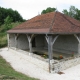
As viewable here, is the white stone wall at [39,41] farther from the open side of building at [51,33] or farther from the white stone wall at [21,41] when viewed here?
the white stone wall at [21,41]

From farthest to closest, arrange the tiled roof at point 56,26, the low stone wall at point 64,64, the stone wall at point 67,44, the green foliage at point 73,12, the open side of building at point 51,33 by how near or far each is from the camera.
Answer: the green foliage at point 73,12 < the stone wall at point 67,44 < the tiled roof at point 56,26 < the open side of building at point 51,33 < the low stone wall at point 64,64

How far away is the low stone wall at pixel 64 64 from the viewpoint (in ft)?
27.9

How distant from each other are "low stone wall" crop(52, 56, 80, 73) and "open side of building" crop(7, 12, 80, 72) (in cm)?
58

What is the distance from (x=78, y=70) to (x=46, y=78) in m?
2.67

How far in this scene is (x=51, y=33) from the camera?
8.23 meters

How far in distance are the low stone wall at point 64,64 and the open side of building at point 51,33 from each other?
577 mm

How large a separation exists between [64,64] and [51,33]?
8.46ft

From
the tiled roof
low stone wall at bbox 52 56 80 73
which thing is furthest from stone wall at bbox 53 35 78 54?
low stone wall at bbox 52 56 80 73

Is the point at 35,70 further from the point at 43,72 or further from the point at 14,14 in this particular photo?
the point at 14,14

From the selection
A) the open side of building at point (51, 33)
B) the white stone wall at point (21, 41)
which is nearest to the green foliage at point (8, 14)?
the white stone wall at point (21, 41)

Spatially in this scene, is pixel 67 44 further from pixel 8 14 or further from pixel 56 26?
pixel 8 14

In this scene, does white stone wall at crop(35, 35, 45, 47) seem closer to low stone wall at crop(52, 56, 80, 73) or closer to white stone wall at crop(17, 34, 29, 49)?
white stone wall at crop(17, 34, 29, 49)

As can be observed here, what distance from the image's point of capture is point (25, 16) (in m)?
52.9

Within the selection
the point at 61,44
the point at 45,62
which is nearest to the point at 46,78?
the point at 45,62
